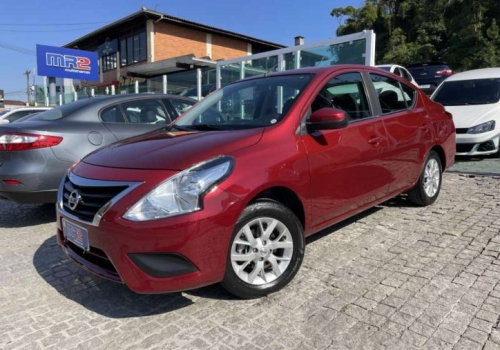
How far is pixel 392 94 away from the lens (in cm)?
443

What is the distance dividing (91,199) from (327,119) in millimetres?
1785

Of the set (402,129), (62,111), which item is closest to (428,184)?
(402,129)

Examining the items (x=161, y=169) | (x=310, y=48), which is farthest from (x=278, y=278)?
(x=310, y=48)

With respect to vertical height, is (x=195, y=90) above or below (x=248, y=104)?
above

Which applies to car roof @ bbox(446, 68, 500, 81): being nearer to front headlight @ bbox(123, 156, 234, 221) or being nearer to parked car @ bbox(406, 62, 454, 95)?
parked car @ bbox(406, 62, 454, 95)

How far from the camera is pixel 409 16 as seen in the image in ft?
115

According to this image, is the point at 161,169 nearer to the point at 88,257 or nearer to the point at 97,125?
the point at 88,257

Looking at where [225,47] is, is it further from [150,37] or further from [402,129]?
[402,129]

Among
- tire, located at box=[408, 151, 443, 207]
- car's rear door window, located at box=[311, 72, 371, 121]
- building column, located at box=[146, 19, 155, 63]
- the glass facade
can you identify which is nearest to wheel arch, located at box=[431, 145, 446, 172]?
tire, located at box=[408, 151, 443, 207]

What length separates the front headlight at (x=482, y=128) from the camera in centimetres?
764

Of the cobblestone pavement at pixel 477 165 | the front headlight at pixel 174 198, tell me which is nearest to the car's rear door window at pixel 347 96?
the front headlight at pixel 174 198

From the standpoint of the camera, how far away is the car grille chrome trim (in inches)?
99.3

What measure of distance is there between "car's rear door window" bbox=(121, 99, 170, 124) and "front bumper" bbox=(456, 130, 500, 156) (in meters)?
5.67

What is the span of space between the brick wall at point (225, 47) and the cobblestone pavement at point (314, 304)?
1059 inches
